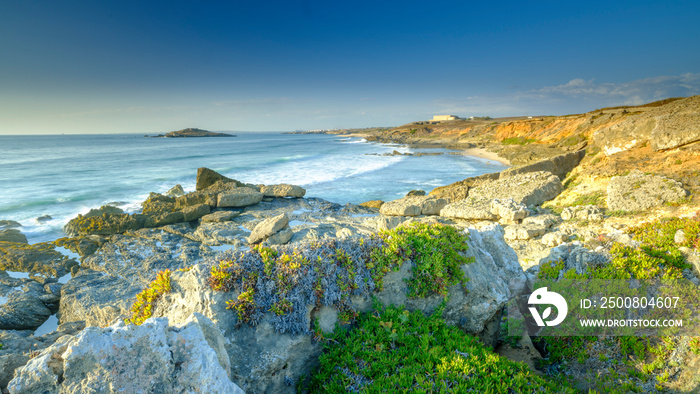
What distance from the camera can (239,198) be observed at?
56.7ft

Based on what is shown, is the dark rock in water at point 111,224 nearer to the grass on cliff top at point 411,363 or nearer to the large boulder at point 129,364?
the large boulder at point 129,364

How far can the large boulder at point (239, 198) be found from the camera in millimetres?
16855

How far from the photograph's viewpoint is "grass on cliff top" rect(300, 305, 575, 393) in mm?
3531

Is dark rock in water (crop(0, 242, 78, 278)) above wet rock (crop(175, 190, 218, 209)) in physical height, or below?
below

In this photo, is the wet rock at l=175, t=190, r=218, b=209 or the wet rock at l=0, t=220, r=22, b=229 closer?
the wet rock at l=175, t=190, r=218, b=209

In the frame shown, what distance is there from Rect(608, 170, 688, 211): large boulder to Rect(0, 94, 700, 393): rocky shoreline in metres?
0.05

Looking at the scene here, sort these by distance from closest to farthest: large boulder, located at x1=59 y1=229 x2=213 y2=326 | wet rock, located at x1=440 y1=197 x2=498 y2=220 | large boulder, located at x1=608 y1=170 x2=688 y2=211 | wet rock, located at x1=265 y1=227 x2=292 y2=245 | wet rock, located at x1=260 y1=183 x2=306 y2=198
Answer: large boulder, located at x1=59 y1=229 x2=213 y2=326, large boulder, located at x1=608 y1=170 x2=688 y2=211, wet rock, located at x1=265 y1=227 x2=292 y2=245, wet rock, located at x1=440 y1=197 x2=498 y2=220, wet rock, located at x1=260 y1=183 x2=306 y2=198

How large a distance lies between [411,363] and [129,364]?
3.02 meters

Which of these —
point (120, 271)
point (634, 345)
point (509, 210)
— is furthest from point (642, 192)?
point (120, 271)

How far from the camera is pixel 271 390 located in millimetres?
3820

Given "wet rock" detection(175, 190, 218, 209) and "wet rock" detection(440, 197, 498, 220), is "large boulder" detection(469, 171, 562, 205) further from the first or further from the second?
"wet rock" detection(175, 190, 218, 209)

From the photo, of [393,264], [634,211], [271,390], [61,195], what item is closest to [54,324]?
[271,390]

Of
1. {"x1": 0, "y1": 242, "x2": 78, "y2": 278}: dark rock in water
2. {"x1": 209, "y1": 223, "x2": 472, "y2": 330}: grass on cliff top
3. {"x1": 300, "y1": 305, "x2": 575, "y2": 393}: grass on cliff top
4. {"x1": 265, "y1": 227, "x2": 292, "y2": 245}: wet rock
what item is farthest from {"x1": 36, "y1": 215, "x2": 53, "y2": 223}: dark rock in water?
{"x1": 300, "y1": 305, "x2": 575, "y2": 393}: grass on cliff top

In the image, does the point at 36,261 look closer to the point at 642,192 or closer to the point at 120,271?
the point at 120,271
